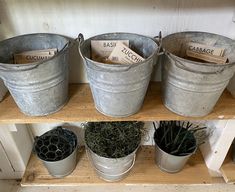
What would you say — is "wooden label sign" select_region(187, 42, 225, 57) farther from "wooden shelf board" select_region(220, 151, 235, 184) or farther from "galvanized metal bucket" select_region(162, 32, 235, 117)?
"wooden shelf board" select_region(220, 151, 235, 184)

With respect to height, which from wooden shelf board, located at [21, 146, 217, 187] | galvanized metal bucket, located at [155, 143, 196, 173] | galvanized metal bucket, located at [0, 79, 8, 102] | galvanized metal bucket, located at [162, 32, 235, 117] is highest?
galvanized metal bucket, located at [162, 32, 235, 117]

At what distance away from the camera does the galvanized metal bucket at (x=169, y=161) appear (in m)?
1.02

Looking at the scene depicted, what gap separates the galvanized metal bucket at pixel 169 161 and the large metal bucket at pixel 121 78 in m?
0.36

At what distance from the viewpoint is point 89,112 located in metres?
0.81

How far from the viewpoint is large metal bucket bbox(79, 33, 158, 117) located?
65cm

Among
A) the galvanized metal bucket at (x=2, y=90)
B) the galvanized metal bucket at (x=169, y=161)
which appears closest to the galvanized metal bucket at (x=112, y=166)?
the galvanized metal bucket at (x=169, y=161)

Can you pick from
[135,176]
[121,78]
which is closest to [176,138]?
[135,176]

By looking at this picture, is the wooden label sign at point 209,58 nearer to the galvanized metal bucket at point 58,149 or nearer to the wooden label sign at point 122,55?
the wooden label sign at point 122,55

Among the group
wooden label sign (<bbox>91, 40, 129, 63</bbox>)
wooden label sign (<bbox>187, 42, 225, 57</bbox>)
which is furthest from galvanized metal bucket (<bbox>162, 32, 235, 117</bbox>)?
wooden label sign (<bbox>91, 40, 129, 63</bbox>)

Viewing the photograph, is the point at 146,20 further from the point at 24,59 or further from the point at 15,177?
the point at 15,177

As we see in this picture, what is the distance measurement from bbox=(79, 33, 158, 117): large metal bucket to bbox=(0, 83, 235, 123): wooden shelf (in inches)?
1.4

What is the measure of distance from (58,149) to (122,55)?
1.92ft

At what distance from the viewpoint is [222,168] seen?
112 centimetres

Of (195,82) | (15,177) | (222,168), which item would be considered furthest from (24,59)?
(222,168)
